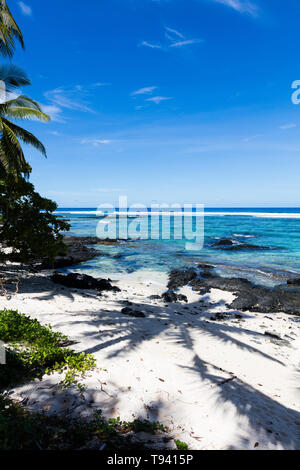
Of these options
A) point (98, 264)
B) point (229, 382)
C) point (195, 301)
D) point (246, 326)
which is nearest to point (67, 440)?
point (229, 382)

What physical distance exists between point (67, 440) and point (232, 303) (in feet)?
36.8

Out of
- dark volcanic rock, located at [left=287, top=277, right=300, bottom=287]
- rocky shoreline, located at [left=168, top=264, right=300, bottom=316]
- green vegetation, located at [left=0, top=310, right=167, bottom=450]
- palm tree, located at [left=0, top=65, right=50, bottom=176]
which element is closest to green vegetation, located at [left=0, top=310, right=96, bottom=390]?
green vegetation, located at [left=0, top=310, right=167, bottom=450]

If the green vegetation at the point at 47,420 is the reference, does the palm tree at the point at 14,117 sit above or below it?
above

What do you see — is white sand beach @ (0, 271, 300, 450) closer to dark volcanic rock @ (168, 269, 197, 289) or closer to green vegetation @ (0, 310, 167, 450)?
green vegetation @ (0, 310, 167, 450)

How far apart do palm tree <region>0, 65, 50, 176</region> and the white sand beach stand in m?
6.08

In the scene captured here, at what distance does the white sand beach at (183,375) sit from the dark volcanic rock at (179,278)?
5.50 m

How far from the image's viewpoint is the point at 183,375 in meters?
4.91

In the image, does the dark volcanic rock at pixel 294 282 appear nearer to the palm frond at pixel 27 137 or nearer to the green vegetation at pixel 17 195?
the green vegetation at pixel 17 195

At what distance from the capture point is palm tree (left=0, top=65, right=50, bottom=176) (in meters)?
10.2

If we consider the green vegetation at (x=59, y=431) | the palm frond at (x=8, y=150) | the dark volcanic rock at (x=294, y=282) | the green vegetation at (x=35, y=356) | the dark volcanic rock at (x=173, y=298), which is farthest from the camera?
the dark volcanic rock at (x=294, y=282)

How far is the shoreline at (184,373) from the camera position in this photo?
3564 mm

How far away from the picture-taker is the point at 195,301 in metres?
13.2

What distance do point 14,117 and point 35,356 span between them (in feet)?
39.0

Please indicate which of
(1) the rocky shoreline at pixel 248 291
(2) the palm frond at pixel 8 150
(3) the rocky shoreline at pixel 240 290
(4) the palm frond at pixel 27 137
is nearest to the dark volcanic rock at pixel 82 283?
(3) the rocky shoreline at pixel 240 290
